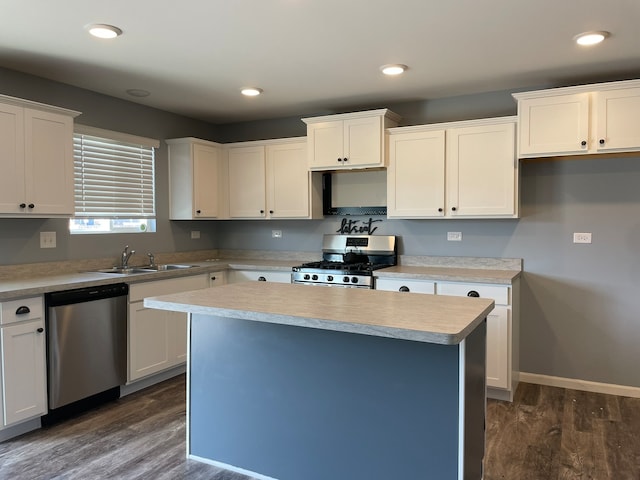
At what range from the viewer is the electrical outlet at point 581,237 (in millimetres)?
3729

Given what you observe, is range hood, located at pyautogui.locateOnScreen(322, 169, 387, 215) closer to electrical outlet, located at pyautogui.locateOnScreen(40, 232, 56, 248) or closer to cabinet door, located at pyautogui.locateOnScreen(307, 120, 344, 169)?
cabinet door, located at pyautogui.locateOnScreen(307, 120, 344, 169)

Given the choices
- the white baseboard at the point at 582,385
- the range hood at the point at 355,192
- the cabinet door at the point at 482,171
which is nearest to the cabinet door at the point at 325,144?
the range hood at the point at 355,192

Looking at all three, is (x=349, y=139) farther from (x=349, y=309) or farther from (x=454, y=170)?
(x=349, y=309)

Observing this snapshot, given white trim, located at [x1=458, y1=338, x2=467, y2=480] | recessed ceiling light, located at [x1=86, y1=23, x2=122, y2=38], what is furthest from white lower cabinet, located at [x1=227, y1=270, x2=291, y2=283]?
white trim, located at [x1=458, y1=338, x2=467, y2=480]

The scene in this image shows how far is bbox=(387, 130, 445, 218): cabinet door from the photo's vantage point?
12.9 ft

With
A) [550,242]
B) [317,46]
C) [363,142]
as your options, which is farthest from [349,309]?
[550,242]

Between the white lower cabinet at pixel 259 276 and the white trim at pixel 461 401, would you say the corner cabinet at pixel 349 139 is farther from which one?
the white trim at pixel 461 401

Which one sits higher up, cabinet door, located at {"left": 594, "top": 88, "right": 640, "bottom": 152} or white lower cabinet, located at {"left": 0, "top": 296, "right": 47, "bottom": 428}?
cabinet door, located at {"left": 594, "top": 88, "right": 640, "bottom": 152}

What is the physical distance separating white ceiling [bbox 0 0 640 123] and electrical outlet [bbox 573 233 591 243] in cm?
116

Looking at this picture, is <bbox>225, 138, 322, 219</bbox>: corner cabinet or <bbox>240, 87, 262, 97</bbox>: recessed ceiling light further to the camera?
<bbox>225, 138, 322, 219</bbox>: corner cabinet

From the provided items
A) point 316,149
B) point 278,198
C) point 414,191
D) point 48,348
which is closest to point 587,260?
point 414,191

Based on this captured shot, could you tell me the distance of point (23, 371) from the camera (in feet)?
9.54

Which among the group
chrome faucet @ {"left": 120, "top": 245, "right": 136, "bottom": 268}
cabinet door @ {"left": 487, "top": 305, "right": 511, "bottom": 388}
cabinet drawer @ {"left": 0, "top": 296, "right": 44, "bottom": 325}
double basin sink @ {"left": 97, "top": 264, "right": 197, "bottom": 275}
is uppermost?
chrome faucet @ {"left": 120, "top": 245, "right": 136, "bottom": 268}

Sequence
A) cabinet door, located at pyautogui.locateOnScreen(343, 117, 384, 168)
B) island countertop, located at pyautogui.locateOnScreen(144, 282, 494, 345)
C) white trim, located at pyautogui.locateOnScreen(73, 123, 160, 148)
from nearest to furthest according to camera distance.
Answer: island countertop, located at pyautogui.locateOnScreen(144, 282, 494, 345), white trim, located at pyautogui.locateOnScreen(73, 123, 160, 148), cabinet door, located at pyautogui.locateOnScreen(343, 117, 384, 168)
